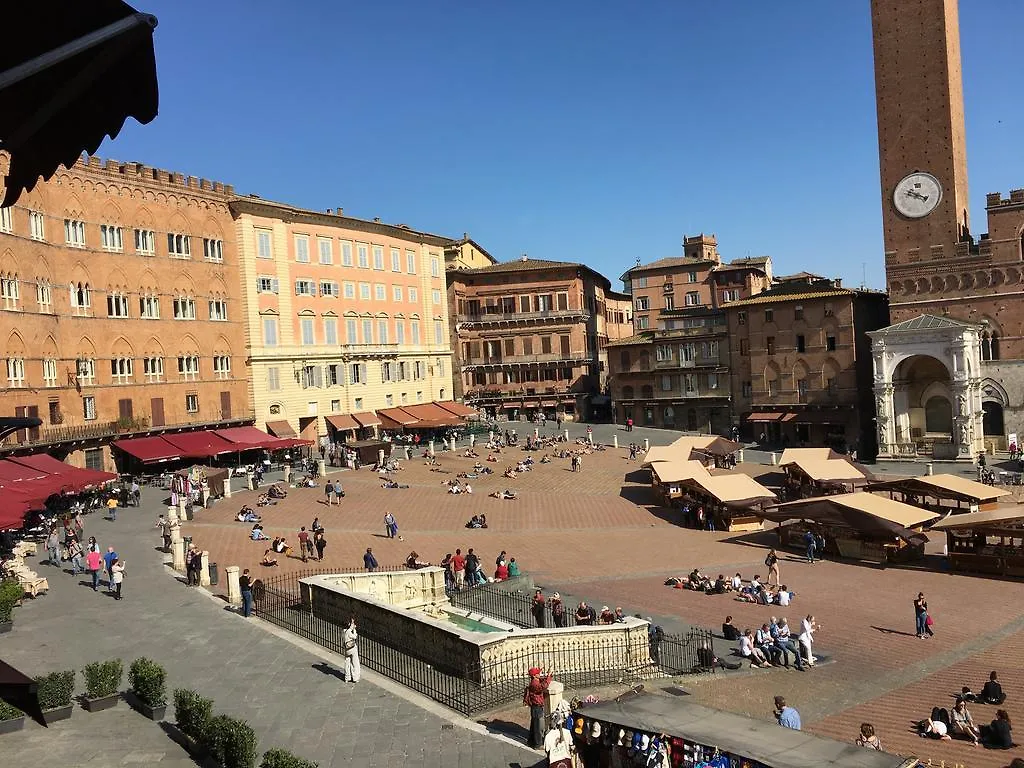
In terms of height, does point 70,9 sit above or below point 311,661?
above

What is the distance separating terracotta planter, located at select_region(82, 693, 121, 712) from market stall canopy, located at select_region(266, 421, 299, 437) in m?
40.8

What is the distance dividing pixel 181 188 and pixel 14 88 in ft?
161

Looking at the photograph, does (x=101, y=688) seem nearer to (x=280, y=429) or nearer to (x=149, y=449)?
(x=149, y=449)

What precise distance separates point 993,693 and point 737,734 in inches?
321

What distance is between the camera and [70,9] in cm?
512

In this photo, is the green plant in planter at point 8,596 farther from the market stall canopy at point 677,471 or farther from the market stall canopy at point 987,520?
the market stall canopy at point 677,471

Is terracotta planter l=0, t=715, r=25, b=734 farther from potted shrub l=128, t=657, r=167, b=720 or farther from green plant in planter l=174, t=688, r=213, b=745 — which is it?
potted shrub l=128, t=657, r=167, b=720

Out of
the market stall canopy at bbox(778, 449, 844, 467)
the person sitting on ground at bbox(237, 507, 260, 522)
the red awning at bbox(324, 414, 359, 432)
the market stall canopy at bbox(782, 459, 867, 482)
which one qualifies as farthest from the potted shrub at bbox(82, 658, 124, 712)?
the red awning at bbox(324, 414, 359, 432)

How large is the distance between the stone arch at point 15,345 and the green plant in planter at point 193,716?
32.6 m

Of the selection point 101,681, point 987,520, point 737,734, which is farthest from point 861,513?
point 101,681

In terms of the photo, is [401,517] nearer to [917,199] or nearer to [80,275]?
[80,275]

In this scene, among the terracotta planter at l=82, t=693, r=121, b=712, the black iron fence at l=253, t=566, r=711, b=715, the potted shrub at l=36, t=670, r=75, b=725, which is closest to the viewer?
the potted shrub at l=36, t=670, r=75, b=725

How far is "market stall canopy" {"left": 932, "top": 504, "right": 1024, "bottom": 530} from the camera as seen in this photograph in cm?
2742

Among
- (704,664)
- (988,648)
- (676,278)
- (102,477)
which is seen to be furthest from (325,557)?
(676,278)
